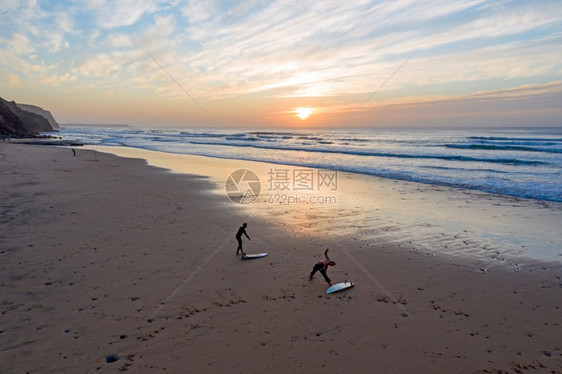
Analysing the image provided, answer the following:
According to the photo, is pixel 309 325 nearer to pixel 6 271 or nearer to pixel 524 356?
pixel 524 356

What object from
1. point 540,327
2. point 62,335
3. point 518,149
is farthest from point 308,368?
point 518,149

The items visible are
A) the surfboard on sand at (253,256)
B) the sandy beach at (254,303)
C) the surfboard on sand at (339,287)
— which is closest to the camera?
the sandy beach at (254,303)

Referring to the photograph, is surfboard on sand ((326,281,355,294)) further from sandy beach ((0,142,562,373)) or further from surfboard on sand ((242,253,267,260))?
surfboard on sand ((242,253,267,260))

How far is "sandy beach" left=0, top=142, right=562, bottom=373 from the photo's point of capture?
17.6 feet

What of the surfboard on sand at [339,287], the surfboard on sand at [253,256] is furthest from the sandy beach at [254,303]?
the surfboard on sand at [253,256]

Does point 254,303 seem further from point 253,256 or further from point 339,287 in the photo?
point 253,256

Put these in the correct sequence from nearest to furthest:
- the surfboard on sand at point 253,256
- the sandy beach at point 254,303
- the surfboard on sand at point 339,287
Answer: the sandy beach at point 254,303, the surfboard on sand at point 339,287, the surfboard on sand at point 253,256

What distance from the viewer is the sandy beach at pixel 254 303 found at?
5.36 meters

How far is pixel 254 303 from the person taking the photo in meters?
7.06

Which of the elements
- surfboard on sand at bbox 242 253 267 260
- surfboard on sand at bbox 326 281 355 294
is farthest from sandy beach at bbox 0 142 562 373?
surfboard on sand at bbox 242 253 267 260

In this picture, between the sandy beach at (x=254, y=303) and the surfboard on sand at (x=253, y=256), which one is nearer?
the sandy beach at (x=254, y=303)

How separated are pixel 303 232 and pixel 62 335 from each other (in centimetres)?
809

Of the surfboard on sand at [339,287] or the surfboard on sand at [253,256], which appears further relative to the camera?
the surfboard on sand at [253,256]

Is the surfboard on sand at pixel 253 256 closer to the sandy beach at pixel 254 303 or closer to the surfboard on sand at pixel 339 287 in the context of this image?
the sandy beach at pixel 254 303
